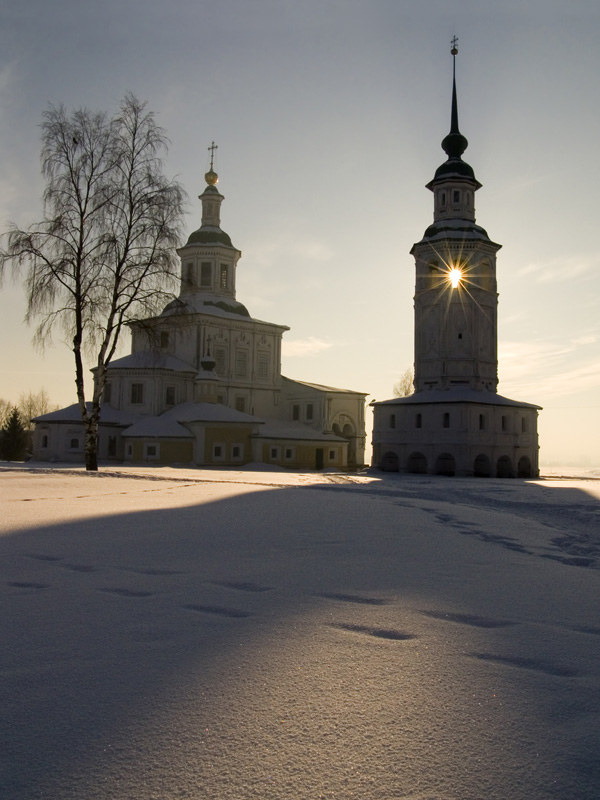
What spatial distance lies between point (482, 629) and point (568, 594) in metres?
1.32

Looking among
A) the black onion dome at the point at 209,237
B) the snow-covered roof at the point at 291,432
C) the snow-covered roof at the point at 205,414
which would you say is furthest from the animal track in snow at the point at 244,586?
the black onion dome at the point at 209,237

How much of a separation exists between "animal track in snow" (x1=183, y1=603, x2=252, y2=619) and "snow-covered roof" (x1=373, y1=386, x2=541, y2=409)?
3512cm

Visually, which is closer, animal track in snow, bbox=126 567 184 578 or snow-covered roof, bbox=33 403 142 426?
animal track in snow, bbox=126 567 184 578

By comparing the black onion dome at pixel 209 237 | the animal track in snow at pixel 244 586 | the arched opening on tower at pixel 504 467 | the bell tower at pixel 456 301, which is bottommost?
the animal track in snow at pixel 244 586

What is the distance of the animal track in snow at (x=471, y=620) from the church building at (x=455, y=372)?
3454 cm

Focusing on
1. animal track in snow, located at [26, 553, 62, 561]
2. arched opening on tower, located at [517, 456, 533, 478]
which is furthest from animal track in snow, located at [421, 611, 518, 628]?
arched opening on tower, located at [517, 456, 533, 478]

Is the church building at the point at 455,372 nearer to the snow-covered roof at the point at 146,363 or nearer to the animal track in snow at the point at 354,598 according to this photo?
the snow-covered roof at the point at 146,363

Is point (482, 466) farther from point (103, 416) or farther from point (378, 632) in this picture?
point (378, 632)

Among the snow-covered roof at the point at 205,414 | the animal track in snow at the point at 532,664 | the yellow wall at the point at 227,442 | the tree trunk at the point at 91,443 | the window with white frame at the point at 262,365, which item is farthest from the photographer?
the window with white frame at the point at 262,365

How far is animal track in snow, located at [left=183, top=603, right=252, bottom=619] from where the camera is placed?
158 inches

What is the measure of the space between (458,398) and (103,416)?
68.5 ft

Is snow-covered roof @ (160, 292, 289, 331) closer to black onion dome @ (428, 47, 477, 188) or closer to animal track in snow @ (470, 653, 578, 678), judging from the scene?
black onion dome @ (428, 47, 477, 188)

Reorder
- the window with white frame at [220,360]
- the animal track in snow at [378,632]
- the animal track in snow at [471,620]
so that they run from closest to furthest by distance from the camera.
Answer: the animal track in snow at [378,632], the animal track in snow at [471,620], the window with white frame at [220,360]

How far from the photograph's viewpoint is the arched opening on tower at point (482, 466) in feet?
126
